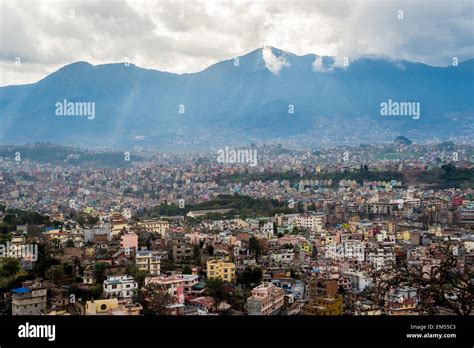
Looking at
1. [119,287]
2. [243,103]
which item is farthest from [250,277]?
[243,103]

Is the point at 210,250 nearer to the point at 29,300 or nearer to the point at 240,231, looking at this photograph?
the point at 240,231

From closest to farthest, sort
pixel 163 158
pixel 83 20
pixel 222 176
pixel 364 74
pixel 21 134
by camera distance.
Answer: pixel 83 20 → pixel 222 176 → pixel 163 158 → pixel 21 134 → pixel 364 74

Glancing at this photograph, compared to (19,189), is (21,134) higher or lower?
higher

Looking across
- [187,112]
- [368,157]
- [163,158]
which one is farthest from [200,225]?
[187,112]

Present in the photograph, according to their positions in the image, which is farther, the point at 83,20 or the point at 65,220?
the point at 83,20

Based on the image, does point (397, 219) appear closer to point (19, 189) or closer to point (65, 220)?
point (65, 220)

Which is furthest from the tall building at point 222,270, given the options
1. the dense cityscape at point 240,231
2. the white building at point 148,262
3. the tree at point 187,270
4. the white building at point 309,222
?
the white building at point 309,222

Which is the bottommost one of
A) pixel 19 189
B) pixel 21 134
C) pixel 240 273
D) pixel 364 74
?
pixel 240 273
